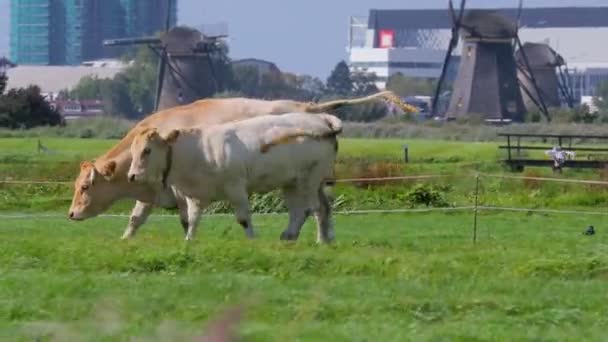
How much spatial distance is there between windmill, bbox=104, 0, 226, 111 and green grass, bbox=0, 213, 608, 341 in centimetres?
10237

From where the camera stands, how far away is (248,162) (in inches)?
Result: 818

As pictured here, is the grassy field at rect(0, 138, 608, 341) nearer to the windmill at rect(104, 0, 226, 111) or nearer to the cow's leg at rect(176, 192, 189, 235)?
the cow's leg at rect(176, 192, 189, 235)

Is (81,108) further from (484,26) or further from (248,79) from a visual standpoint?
(484,26)

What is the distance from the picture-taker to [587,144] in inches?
3140

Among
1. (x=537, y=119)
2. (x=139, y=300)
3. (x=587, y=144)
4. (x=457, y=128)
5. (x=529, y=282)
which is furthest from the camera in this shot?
(x=537, y=119)

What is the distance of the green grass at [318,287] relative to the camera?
497 inches

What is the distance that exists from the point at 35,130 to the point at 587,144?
2792 cm

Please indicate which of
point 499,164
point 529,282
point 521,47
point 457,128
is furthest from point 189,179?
point 521,47

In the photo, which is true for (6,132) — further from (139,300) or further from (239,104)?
(139,300)

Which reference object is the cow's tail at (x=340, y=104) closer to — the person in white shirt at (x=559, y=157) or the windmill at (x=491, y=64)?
the person in white shirt at (x=559, y=157)

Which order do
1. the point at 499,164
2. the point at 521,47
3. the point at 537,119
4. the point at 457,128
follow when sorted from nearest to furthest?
the point at 499,164 < the point at 457,128 < the point at 537,119 < the point at 521,47

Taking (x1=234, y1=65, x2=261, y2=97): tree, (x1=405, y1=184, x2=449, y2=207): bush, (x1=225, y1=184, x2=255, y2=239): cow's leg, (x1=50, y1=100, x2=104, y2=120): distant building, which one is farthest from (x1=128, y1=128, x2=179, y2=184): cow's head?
(x1=50, y1=100, x2=104, y2=120): distant building

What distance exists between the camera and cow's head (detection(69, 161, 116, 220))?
22.7 m

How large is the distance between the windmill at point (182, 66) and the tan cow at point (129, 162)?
9815 centimetres
